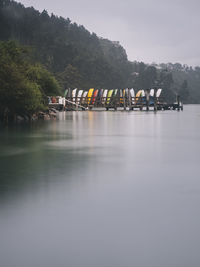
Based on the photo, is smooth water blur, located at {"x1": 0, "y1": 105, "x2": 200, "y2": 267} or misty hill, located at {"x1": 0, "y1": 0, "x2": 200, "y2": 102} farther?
misty hill, located at {"x1": 0, "y1": 0, "x2": 200, "y2": 102}

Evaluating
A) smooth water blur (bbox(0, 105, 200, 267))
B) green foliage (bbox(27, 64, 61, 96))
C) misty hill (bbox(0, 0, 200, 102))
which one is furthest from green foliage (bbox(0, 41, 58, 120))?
misty hill (bbox(0, 0, 200, 102))

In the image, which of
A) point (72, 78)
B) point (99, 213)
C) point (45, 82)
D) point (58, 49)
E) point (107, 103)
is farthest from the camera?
point (58, 49)

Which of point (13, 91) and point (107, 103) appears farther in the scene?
point (107, 103)

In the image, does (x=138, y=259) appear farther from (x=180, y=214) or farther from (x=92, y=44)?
(x=92, y=44)

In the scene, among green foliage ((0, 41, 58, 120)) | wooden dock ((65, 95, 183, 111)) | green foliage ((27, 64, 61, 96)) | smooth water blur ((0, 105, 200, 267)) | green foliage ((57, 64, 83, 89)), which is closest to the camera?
smooth water blur ((0, 105, 200, 267))

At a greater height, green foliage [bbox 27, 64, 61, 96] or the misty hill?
the misty hill

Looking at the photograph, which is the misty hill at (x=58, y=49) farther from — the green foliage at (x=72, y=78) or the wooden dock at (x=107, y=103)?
the wooden dock at (x=107, y=103)

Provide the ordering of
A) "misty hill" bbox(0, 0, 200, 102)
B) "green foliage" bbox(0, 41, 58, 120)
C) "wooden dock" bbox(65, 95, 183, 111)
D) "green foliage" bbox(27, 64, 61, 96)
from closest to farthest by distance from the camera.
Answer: "green foliage" bbox(0, 41, 58, 120)
"green foliage" bbox(27, 64, 61, 96)
"wooden dock" bbox(65, 95, 183, 111)
"misty hill" bbox(0, 0, 200, 102)

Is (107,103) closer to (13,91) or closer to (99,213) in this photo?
(13,91)

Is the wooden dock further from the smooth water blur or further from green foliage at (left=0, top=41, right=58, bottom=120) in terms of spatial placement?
the smooth water blur

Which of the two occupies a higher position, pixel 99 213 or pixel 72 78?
pixel 72 78

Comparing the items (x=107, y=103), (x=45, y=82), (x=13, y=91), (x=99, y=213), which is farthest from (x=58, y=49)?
(x=99, y=213)

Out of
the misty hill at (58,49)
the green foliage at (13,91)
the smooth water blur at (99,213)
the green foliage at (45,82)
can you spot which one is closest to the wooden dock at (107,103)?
the green foliage at (45,82)

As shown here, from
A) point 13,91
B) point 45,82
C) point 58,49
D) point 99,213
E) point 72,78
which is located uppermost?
point 58,49
